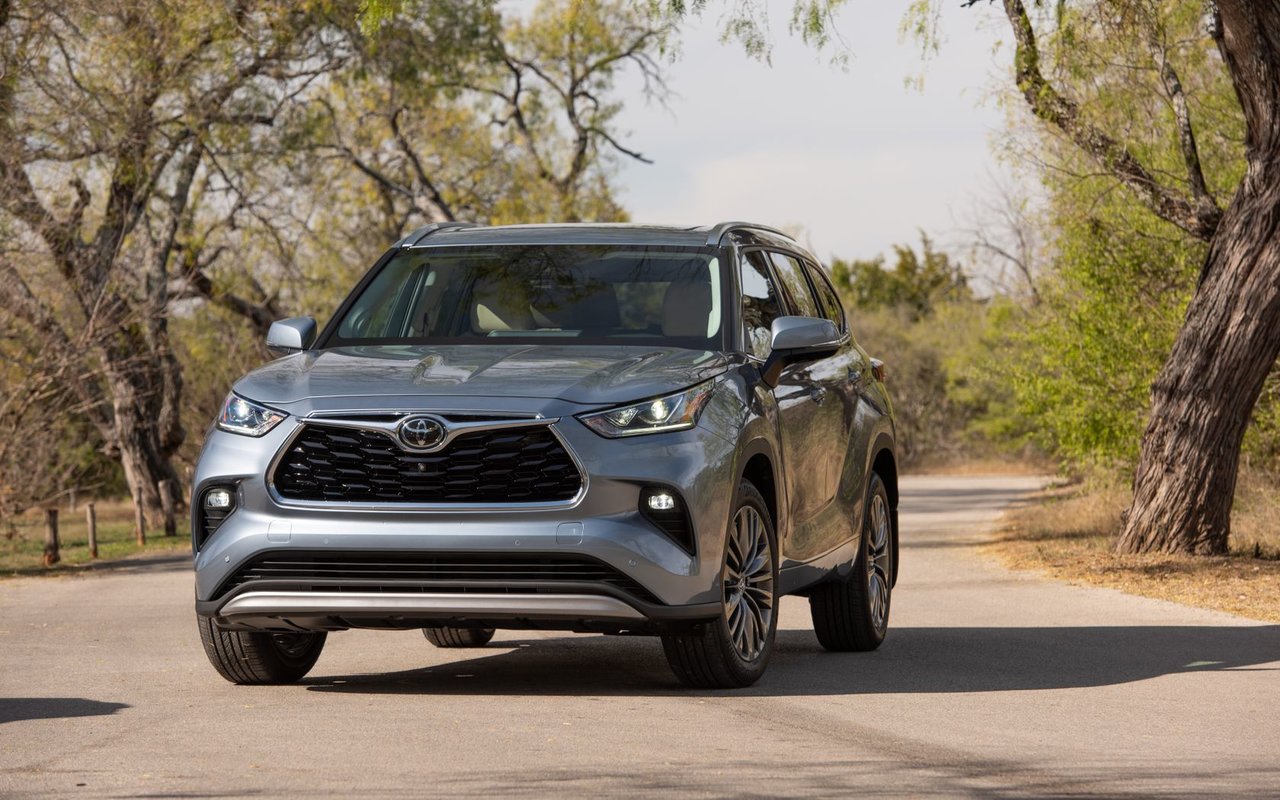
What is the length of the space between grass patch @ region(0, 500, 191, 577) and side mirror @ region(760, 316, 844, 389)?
1144 cm

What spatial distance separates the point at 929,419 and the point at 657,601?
40.4 metres

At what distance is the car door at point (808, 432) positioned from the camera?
8883mm

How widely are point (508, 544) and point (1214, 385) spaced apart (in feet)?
30.9

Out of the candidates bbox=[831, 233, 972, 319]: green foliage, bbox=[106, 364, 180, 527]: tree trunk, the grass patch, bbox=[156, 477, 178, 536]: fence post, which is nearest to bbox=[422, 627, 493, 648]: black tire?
the grass patch

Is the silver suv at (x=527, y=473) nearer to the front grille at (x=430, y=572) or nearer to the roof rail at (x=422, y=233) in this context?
the front grille at (x=430, y=572)

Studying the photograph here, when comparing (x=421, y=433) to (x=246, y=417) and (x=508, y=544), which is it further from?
(x=246, y=417)

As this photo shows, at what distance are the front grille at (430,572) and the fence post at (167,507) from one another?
1798cm

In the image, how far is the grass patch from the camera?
19.3 m

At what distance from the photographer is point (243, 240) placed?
27.6 m

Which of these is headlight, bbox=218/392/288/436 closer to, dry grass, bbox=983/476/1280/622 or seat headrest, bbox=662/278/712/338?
seat headrest, bbox=662/278/712/338

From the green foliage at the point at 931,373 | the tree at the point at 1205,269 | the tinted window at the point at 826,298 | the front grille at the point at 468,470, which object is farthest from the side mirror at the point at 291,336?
the green foliage at the point at 931,373

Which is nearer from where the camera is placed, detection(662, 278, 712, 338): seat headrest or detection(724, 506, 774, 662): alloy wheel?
detection(724, 506, 774, 662): alloy wheel

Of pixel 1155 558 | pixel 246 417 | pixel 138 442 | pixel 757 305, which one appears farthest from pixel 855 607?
pixel 138 442

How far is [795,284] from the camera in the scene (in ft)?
33.3
